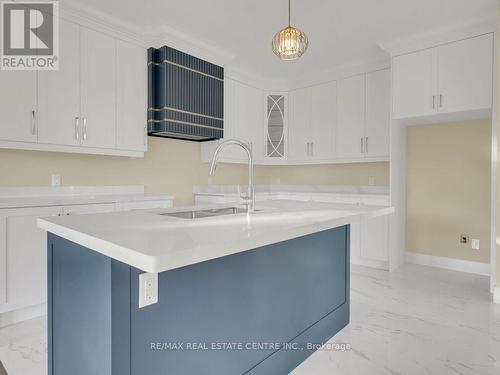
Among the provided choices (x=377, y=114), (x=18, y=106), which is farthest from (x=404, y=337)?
(x=18, y=106)

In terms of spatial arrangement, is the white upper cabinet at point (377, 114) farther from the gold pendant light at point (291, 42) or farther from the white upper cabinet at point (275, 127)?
the gold pendant light at point (291, 42)

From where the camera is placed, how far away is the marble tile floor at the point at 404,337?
1.77m

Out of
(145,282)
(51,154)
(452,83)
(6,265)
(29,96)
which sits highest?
(452,83)

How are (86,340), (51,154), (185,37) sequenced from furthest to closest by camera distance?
(185,37), (51,154), (86,340)

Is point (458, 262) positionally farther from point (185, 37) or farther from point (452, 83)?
point (185, 37)

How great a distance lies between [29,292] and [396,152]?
12.6ft

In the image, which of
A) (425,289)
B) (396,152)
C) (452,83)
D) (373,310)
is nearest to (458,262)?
(425,289)

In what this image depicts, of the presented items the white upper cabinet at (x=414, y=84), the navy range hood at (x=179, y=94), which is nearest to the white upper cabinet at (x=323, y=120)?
the white upper cabinet at (x=414, y=84)

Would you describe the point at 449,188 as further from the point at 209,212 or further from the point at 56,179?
the point at 56,179

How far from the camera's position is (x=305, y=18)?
3010mm

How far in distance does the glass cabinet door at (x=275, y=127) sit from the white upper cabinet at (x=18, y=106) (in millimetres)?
3118

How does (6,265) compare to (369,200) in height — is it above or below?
below

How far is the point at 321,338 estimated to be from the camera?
1.98 metres

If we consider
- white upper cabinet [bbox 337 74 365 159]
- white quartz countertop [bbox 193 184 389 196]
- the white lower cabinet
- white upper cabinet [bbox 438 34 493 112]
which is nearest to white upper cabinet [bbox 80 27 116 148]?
the white lower cabinet
